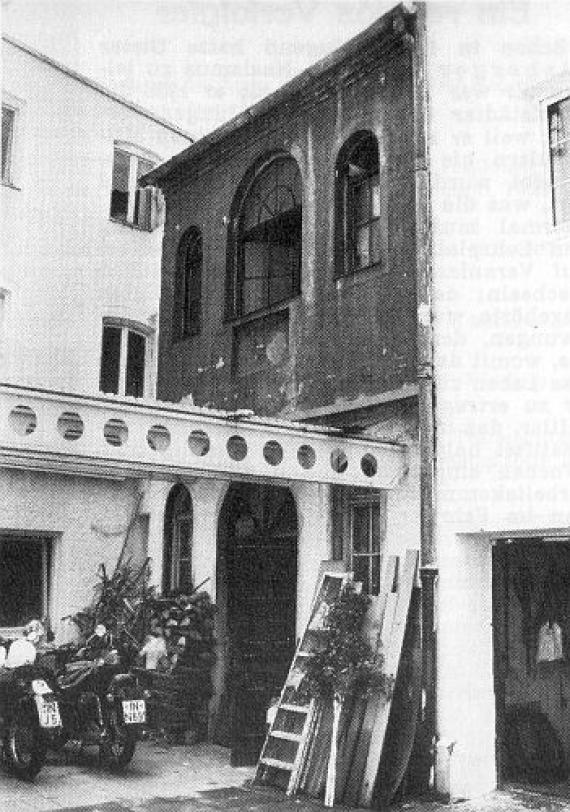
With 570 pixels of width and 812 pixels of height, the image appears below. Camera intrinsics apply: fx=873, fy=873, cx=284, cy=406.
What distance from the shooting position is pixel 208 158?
12.8 meters

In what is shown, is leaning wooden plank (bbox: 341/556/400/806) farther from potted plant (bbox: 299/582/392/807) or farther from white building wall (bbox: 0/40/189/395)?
white building wall (bbox: 0/40/189/395)

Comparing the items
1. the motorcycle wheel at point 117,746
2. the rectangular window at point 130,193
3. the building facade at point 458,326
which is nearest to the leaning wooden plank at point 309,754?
the building facade at point 458,326

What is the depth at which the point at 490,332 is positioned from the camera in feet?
27.0

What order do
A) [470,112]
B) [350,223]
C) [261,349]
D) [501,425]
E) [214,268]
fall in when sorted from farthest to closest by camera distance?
[214,268], [261,349], [350,223], [470,112], [501,425]

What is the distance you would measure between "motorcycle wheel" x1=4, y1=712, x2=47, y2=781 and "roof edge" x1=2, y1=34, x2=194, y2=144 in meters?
9.08

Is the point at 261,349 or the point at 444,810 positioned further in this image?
the point at 261,349

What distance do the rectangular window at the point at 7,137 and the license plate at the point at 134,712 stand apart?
8.06 metres

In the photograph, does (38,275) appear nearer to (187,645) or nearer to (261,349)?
(261,349)

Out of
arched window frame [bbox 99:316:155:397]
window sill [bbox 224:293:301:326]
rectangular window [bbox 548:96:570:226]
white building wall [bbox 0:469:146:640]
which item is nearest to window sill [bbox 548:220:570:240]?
rectangular window [bbox 548:96:570:226]

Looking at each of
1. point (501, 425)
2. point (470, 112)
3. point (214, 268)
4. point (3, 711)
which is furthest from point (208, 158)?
point (3, 711)

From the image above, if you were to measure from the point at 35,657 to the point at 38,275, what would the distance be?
630 centimetres

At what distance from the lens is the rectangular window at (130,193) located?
48.0ft

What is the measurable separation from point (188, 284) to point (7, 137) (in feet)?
11.4

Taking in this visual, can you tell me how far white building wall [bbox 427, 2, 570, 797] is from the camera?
7.76 metres
